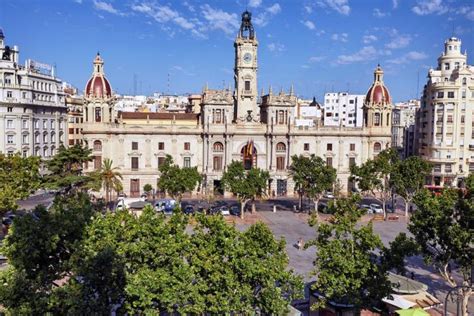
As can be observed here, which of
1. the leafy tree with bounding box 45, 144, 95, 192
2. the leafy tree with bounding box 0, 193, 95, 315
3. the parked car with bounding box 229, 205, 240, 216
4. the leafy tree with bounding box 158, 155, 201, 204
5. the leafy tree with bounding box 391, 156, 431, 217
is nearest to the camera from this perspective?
the leafy tree with bounding box 0, 193, 95, 315

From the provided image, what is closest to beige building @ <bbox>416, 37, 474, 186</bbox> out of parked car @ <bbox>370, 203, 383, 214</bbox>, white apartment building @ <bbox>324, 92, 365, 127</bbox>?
parked car @ <bbox>370, 203, 383, 214</bbox>

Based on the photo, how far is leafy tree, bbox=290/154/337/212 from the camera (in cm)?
5569

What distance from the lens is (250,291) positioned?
2223 cm

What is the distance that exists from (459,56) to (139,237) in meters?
75.2

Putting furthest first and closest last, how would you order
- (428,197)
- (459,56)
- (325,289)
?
(459,56)
(428,197)
(325,289)

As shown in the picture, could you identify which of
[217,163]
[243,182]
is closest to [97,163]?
[217,163]

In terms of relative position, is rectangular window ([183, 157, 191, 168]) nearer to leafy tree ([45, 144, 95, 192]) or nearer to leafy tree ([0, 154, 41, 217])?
leafy tree ([45, 144, 95, 192])

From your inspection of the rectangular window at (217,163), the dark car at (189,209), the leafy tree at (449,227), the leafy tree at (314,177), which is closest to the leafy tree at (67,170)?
the dark car at (189,209)

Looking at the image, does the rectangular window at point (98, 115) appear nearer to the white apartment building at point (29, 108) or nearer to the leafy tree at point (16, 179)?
the white apartment building at point (29, 108)

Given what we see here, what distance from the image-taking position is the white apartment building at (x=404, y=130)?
100375 mm

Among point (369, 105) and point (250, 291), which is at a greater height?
point (369, 105)

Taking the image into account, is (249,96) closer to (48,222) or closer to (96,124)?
(96,124)

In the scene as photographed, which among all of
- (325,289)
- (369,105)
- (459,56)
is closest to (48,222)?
(325,289)

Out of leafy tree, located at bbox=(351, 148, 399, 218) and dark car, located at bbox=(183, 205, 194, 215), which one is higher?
leafy tree, located at bbox=(351, 148, 399, 218)
